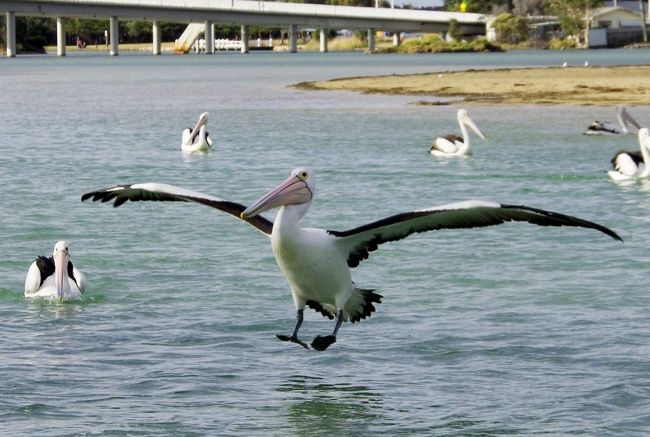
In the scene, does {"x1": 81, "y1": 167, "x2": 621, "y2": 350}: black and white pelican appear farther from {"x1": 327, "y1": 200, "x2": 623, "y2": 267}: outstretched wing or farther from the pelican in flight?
the pelican in flight

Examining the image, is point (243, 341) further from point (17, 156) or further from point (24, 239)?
point (17, 156)

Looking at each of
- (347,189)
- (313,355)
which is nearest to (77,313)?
(313,355)

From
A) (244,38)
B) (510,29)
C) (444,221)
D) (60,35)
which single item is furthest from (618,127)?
(244,38)

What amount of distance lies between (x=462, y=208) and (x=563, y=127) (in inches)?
951

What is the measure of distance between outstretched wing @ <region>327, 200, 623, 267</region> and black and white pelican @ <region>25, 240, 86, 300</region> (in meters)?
3.50

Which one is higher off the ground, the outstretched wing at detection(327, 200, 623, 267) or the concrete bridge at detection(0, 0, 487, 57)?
the concrete bridge at detection(0, 0, 487, 57)

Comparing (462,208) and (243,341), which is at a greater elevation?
(462,208)

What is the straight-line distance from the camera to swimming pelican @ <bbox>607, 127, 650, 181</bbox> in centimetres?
2125

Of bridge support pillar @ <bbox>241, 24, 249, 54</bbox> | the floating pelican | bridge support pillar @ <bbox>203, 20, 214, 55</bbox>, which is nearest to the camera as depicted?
the floating pelican

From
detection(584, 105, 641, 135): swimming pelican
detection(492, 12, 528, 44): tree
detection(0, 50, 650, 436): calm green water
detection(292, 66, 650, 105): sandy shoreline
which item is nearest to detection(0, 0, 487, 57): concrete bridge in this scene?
detection(492, 12, 528, 44): tree

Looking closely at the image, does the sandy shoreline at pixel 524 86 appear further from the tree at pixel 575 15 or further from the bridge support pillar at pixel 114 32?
the tree at pixel 575 15

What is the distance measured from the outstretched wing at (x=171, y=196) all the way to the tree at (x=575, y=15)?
13958 centimetres

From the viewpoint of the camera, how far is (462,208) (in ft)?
29.3

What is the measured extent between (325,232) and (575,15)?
14225cm
